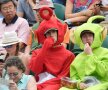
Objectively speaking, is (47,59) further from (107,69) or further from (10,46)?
Result: (107,69)

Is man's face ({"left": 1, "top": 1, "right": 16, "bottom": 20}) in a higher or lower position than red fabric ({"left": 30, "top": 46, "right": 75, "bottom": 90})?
higher

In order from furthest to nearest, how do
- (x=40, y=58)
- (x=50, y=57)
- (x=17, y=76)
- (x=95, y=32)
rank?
1. (x=50, y=57)
2. (x=40, y=58)
3. (x=95, y=32)
4. (x=17, y=76)

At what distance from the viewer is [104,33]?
5.66 meters

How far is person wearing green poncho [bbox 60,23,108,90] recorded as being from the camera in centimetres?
534

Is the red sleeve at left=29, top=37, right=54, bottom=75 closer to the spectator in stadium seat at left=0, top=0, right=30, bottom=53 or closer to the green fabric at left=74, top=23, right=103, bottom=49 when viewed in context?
the green fabric at left=74, top=23, right=103, bottom=49

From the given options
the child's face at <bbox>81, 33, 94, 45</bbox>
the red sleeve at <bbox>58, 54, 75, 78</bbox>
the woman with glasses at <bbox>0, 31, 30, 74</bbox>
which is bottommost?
the red sleeve at <bbox>58, 54, 75, 78</bbox>

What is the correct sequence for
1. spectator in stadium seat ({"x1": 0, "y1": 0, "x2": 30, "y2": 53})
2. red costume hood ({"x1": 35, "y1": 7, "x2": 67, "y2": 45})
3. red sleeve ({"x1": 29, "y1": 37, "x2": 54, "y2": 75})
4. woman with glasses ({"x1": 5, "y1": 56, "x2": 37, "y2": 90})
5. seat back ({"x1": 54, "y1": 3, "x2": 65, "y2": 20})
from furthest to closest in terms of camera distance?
1. seat back ({"x1": 54, "y1": 3, "x2": 65, "y2": 20})
2. spectator in stadium seat ({"x1": 0, "y1": 0, "x2": 30, "y2": 53})
3. red costume hood ({"x1": 35, "y1": 7, "x2": 67, "y2": 45})
4. red sleeve ({"x1": 29, "y1": 37, "x2": 54, "y2": 75})
5. woman with glasses ({"x1": 5, "y1": 56, "x2": 37, "y2": 90})

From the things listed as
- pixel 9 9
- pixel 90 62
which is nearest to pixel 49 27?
pixel 90 62

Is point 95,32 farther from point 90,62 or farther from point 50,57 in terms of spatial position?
point 50,57

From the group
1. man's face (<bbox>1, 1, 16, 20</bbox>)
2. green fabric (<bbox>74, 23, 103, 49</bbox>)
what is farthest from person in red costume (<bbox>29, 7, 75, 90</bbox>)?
man's face (<bbox>1, 1, 16, 20</bbox>)

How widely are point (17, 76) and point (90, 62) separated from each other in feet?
2.70

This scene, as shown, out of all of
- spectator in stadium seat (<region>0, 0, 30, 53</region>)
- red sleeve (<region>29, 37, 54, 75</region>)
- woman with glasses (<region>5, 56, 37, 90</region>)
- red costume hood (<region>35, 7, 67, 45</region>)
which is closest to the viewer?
woman with glasses (<region>5, 56, 37, 90</region>)

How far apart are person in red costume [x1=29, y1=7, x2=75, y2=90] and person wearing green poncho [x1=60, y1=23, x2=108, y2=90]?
0.23 metres

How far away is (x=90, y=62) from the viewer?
5.38 metres
